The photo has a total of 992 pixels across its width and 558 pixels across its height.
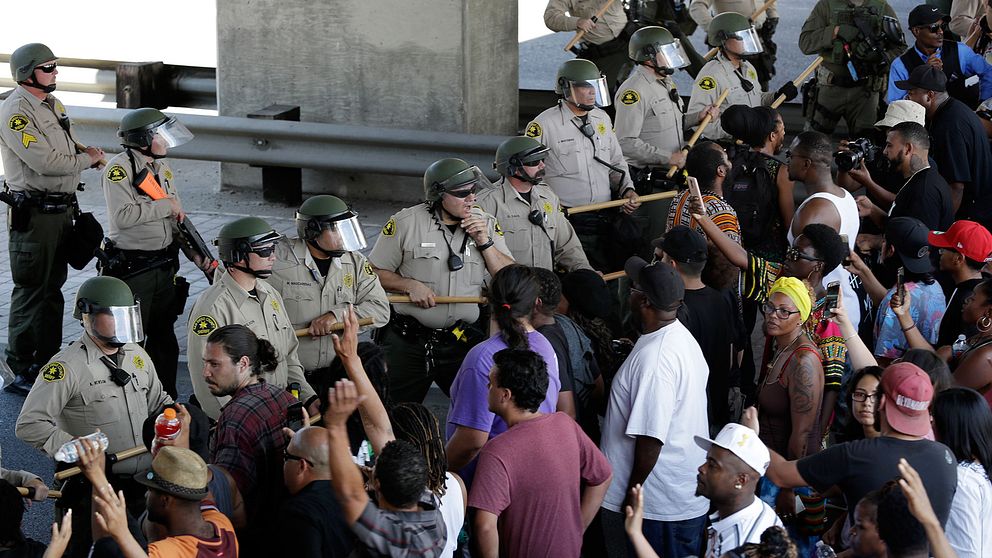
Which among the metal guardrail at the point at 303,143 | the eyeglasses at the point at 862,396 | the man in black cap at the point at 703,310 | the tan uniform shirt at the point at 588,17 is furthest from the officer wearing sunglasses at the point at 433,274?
the tan uniform shirt at the point at 588,17

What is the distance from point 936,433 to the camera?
15.3 ft

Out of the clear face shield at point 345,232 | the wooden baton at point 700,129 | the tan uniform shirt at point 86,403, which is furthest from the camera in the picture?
the wooden baton at point 700,129

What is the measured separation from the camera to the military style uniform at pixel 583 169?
835 centimetres

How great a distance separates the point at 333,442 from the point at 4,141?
16.9ft

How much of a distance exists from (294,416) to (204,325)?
0.87 m

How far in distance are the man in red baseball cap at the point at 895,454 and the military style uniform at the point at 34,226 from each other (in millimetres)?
5371

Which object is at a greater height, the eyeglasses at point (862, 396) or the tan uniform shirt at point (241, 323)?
the eyeglasses at point (862, 396)

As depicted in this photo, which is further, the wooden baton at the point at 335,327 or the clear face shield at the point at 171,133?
the clear face shield at the point at 171,133

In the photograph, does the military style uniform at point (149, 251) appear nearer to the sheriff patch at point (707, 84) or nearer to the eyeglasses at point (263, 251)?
the eyeglasses at point (263, 251)

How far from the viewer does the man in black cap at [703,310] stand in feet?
19.4

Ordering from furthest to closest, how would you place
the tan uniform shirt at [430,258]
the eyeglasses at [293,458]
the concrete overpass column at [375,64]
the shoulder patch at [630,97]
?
the concrete overpass column at [375,64] → the shoulder patch at [630,97] → the tan uniform shirt at [430,258] → the eyeglasses at [293,458]

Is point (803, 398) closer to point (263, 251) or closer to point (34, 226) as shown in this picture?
point (263, 251)

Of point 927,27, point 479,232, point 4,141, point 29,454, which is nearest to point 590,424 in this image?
point 479,232

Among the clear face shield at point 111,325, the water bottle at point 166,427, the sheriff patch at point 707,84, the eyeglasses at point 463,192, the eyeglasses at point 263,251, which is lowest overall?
the water bottle at point 166,427
